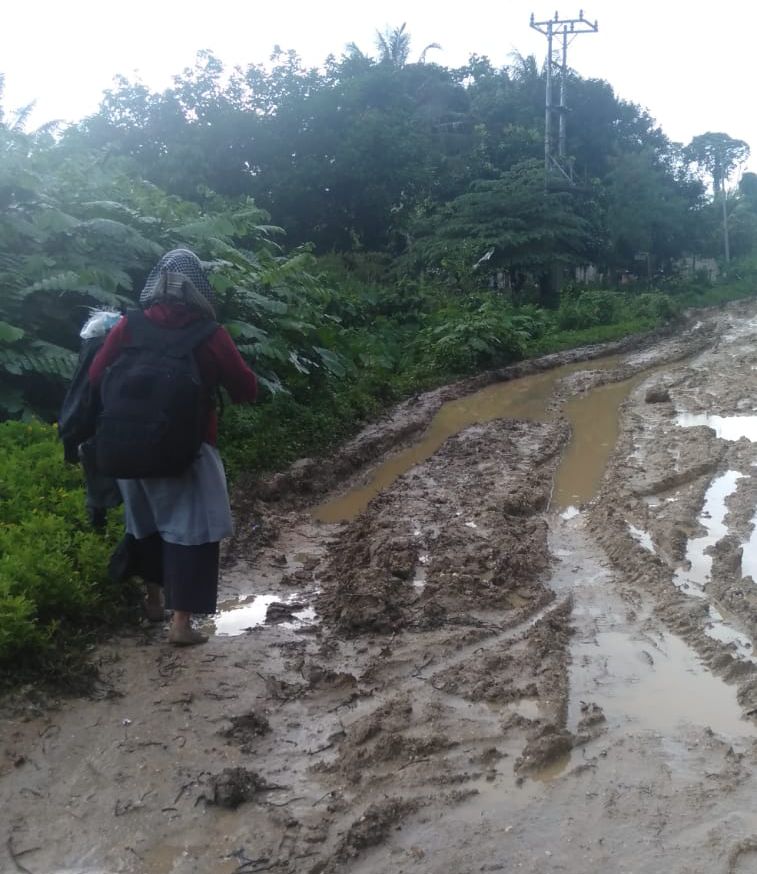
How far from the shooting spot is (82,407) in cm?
388

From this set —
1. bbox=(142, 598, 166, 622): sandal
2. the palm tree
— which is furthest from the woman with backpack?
the palm tree

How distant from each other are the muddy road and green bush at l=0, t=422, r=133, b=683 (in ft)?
0.72

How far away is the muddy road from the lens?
2668 millimetres

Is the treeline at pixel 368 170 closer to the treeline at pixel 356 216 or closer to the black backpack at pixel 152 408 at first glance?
the treeline at pixel 356 216

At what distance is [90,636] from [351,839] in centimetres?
177

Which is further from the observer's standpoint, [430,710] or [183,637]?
[183,637]

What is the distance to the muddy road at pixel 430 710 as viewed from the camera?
267 cm

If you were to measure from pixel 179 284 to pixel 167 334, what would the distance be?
8.8 inches

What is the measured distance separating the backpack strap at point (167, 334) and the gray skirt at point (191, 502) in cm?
48

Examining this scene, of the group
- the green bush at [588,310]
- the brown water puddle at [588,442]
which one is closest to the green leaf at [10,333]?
the brown water puddle at [588,442]

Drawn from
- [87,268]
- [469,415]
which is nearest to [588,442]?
[469,415]

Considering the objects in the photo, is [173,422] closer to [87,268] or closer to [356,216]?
[87,268]

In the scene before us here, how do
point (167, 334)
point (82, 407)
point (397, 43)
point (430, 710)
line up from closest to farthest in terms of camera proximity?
point (430, 710) < point (167, 334) < point (82, 407) < point (397, 43)

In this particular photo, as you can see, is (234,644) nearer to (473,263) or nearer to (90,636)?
(90,636)
